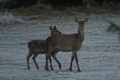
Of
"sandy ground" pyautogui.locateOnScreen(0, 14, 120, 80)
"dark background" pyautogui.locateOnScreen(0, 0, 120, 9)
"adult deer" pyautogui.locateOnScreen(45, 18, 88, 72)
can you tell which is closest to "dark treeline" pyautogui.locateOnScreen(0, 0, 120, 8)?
"dark background" pyautogui.locateOnScreen(0, 0, 120, 9)

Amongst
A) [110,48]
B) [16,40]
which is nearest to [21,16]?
[16,40]

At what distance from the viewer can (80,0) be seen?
39.1 m

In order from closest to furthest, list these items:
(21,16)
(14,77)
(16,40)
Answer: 1. (14,77)
2. (16,40)
3. (21,16)

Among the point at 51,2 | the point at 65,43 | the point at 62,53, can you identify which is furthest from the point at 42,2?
the point at 65,43

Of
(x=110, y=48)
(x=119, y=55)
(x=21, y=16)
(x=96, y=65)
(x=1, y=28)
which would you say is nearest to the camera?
(x=96, y=65)

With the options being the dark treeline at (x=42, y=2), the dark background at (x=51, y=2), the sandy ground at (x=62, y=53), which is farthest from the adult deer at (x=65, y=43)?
the dark treeline at (x=42, y=2)

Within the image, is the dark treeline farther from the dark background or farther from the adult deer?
the adult deer

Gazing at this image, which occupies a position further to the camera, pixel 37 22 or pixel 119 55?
pixel 37 22

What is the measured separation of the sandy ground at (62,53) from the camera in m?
12.8

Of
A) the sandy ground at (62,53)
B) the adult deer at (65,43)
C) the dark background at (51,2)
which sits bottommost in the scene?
the sandy ground at (62,53)

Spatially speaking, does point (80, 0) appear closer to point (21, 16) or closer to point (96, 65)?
point (21, 16)

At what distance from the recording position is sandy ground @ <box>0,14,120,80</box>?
12812mm

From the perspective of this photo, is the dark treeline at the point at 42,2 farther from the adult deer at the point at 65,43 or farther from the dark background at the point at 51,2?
the adult deer at the point at 65,43

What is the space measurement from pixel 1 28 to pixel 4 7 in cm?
929
